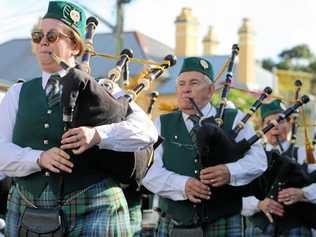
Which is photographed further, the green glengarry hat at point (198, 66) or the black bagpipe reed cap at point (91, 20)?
the green glengarry hat at point (198, 66)

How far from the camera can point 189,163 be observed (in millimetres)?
4414

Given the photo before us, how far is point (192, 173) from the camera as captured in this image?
14.4 ft

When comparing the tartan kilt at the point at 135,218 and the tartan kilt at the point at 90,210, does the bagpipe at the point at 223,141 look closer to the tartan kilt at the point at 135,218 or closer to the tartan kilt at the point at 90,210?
the tartan kilt at the point at 90,210

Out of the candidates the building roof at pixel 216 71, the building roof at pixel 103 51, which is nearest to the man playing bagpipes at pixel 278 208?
the building roof at pixel 216 71

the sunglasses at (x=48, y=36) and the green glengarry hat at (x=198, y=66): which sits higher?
the green glengarry hat at (x=198, y=66)

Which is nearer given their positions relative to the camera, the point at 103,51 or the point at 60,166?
the point at 60,166

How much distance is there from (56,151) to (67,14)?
2.30 feet

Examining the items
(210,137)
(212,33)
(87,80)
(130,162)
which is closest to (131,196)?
(210,137)

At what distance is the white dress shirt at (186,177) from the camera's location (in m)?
4.29

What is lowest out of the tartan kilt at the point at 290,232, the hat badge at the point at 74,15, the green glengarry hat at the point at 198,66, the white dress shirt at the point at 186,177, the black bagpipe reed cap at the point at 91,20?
the tartan kilt at the point at 290,232

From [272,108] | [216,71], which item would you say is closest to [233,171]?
[272,108]

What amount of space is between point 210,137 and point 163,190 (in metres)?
0.50

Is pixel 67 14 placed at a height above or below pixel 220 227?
above

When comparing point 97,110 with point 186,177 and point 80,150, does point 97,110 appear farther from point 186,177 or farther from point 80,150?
point 186,177
